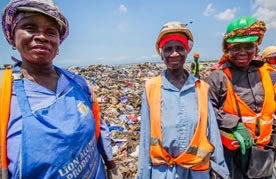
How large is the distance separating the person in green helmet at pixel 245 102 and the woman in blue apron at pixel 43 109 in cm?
108

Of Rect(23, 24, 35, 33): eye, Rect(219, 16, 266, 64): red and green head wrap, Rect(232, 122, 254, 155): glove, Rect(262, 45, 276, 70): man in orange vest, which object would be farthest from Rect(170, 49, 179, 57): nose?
Rect(262, 45, 276, 70): man in orange vest

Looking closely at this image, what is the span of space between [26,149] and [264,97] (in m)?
1.73

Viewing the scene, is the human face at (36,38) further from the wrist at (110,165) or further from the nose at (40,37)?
the wrist at (110,165)

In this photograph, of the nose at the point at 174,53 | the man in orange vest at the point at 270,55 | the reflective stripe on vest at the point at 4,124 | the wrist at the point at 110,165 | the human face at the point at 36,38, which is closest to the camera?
the reflective stripe on vest at the point at 4,124

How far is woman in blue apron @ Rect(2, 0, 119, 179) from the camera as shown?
0.97m

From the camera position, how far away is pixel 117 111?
621 centimetres

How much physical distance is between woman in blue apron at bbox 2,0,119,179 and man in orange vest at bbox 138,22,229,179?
0.51 metres

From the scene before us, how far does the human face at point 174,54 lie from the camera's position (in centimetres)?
165

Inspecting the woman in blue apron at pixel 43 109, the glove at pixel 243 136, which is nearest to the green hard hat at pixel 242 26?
the glove at pixel 243 136

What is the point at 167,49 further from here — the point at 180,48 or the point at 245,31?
the point at 245,31

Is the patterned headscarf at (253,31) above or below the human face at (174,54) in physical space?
above

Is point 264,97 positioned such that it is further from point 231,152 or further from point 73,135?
point 73,135

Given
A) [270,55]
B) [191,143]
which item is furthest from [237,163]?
[270,55]

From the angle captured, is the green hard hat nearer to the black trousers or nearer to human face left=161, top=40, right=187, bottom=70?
human face left=161, top=40, right=187, bottom=70
